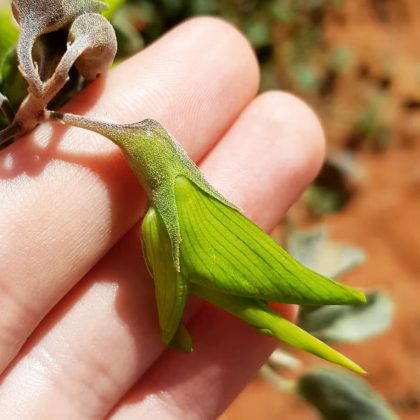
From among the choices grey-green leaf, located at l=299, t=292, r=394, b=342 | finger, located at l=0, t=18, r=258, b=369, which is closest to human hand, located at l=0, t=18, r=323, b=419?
finger, located at l=0, t=18, r=258, b=369

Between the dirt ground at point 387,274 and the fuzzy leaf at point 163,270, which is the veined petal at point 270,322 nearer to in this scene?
the fuzzy leaf at point 163,270

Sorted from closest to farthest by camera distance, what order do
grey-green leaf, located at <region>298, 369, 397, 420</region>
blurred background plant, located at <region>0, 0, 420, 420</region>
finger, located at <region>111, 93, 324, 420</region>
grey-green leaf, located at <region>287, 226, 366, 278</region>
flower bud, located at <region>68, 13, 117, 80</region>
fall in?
flower bud, located at <region>68, 13, 117, 80</region>
finger, located at <region>111, 93, 324, 420</region>
grey-green leaf, located at <region>298, 369, 397, 420</region>
grey-green leaf, located at <region>287, 226, 366, 278</region>
blurred background plant, located at <region>0, 0, 420, 420</region>

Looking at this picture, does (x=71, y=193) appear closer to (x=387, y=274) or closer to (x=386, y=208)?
(x=387, y=274)

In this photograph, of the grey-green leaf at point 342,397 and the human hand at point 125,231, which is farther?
the grey-green leaf at point 342,397

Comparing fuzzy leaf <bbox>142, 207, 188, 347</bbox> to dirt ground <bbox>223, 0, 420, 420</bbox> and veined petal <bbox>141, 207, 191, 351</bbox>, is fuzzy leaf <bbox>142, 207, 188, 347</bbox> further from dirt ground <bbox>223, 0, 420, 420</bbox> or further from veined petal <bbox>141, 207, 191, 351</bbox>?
dirt ground <bbox>223, 0, 420, 420</bbox>

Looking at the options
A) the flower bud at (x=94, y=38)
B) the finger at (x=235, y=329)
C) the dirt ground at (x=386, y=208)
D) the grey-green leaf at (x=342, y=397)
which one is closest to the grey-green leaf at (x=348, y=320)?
the grey-green leaf at (x=342, y=397)

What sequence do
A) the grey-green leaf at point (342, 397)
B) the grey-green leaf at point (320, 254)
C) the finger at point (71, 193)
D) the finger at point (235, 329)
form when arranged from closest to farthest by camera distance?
the finger at point (71, 193), the finger at point (235, 329), the grey-green leaf at point (342, 397), the grey-green leaf at point (320, 254)

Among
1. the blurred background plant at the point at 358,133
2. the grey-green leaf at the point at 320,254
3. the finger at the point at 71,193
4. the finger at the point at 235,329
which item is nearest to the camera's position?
the finger at the point at 71,193
